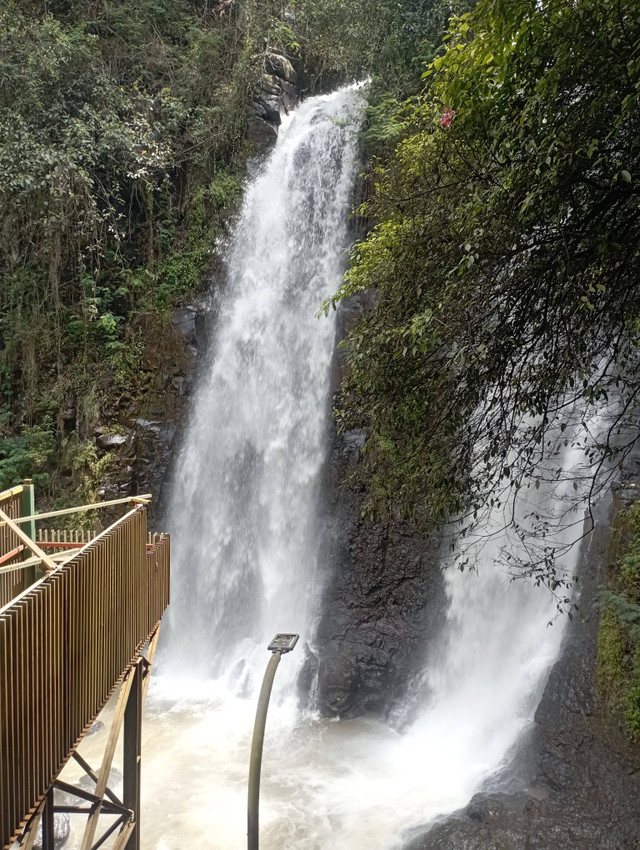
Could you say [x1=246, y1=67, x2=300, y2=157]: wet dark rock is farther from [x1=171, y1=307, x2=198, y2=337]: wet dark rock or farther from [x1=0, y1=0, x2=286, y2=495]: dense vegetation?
[x1=171, y1=307, x2=198, y2=337]: wet dark rock

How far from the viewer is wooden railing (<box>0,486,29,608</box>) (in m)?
6.68

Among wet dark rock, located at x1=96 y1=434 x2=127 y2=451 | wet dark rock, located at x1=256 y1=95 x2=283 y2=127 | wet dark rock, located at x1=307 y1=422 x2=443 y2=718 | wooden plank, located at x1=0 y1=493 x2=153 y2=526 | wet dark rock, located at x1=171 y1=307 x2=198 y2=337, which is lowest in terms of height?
wet dark rock, located at x1=307 y1=422 x2=443 y2=718

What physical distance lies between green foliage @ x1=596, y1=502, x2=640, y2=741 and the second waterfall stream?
1.64m

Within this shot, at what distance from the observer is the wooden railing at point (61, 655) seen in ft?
13.2

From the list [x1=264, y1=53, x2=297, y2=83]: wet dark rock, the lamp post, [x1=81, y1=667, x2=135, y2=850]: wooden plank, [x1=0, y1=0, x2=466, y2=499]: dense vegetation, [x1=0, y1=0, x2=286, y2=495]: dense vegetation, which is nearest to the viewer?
the lamp post

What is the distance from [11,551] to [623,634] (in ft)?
22.7

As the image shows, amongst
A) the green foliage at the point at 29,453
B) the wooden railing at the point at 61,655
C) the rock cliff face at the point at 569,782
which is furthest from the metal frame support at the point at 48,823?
the green foliage at the point at 29,453

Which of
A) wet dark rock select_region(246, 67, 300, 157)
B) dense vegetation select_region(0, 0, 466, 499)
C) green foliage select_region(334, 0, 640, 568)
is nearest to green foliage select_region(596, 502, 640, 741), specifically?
green foliage select_region(334, 0, 640, 568)

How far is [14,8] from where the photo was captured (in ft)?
51.6

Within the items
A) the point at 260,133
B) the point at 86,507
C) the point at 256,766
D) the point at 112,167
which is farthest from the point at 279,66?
the point at 256,766

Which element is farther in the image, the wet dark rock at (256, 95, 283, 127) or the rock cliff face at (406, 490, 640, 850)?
the wet dark rock at (256, 95, 283, 127)

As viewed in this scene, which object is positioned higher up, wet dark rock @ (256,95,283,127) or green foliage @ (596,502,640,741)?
wet dark rock @ (256,95,283,127)

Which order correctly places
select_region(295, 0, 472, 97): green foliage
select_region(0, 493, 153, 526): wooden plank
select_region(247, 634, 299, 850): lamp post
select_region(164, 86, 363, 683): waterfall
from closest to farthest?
select_region(247, 634, 299, 850): lamp post
select_region(0, 493, 153, 526): wooden plank
select_region(164, 86, 363, 683): waterfall
select_region(295, 0, 472, 97): green foliage

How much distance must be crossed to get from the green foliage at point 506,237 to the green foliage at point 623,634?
8.26 feet
